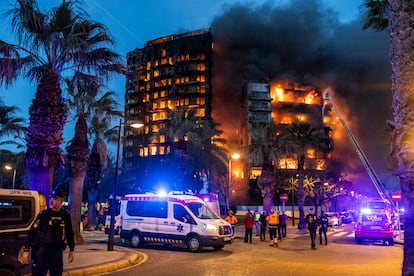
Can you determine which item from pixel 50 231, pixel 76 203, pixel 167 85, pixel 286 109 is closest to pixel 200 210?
pixel 76 203

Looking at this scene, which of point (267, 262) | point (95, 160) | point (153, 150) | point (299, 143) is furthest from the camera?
point (153, 150)

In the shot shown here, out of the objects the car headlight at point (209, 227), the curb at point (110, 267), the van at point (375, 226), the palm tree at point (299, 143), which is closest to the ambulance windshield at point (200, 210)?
the car headlight at point (209, 227)

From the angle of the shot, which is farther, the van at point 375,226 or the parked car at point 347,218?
the parked car at point 347,218

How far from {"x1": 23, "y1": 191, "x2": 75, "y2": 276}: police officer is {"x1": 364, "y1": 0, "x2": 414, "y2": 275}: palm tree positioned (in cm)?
519

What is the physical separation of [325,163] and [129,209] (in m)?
59.8

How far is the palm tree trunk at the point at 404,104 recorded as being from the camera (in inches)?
214

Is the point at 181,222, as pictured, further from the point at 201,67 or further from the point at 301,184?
the point at 201,67

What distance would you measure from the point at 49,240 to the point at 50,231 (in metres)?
0.14

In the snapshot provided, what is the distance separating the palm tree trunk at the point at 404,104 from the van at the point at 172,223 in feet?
38.8

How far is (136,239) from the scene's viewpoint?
1852cm

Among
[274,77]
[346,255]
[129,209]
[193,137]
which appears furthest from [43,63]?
[274,77]

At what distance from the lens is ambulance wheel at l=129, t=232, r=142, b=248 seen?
18.4 metres

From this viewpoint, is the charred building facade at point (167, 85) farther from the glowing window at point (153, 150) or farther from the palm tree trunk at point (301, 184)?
the palm tree trunk at point (301, 184)

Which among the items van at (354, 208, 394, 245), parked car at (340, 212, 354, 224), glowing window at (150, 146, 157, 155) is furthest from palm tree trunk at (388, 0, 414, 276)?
glowing window at (150, 146, 157, 155)
